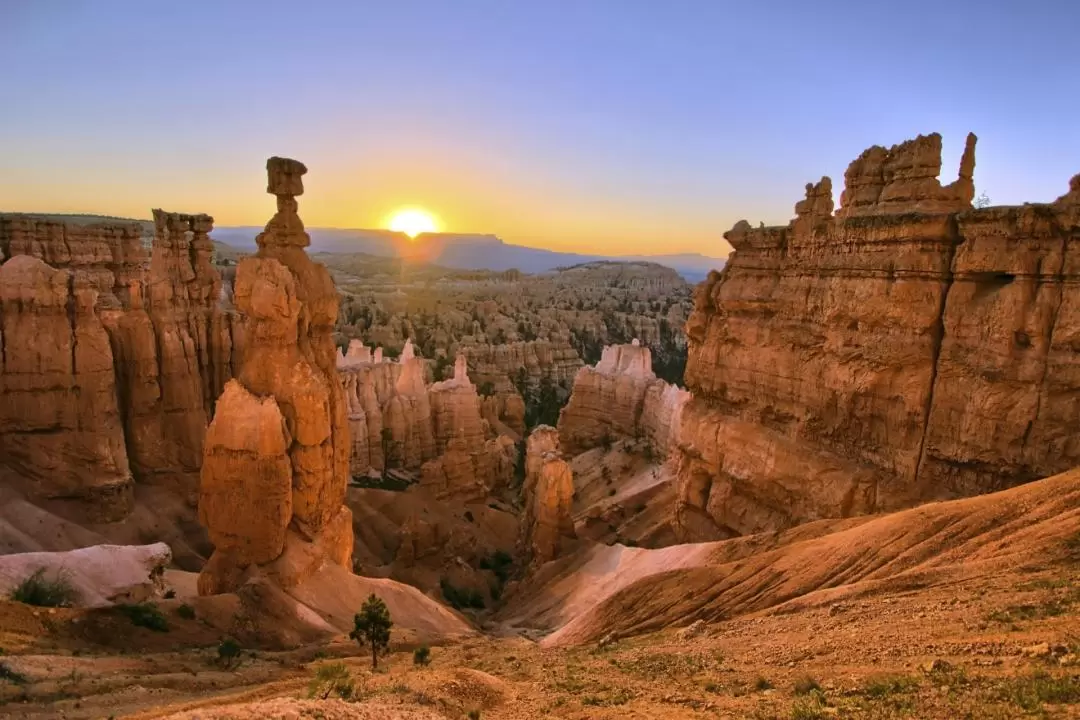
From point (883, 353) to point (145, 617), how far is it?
16.9 metres

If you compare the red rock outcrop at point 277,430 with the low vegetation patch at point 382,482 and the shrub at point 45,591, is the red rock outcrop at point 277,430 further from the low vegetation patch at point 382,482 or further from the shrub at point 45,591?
the low vegetation patch at point 382,482

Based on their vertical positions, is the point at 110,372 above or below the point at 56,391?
above

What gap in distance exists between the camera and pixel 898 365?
52.1 ft

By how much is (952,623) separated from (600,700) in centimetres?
438

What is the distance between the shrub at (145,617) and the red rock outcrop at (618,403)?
92.4 feet

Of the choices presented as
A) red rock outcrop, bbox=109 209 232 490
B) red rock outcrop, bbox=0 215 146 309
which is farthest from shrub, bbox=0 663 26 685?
red rock outcrop, bbox=0 215 146 309

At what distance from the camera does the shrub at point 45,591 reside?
529 inches

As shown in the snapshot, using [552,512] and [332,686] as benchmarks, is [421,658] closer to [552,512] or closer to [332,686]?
[332,686]

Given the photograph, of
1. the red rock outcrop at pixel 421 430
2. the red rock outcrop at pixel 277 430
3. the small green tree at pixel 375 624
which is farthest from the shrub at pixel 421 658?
the red rock outcrop at pixel 421 430

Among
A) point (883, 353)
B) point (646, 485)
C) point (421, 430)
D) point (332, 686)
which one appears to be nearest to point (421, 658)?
point (332, 686)

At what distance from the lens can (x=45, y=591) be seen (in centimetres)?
1373

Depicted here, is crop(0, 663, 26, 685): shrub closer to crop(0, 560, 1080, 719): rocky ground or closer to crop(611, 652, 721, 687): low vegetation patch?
crop(0, 560, 1080, 719): rocky ground

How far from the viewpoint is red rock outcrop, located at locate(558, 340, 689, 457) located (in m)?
39.9

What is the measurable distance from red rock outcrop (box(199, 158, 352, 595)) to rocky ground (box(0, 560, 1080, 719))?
15.6 ft
